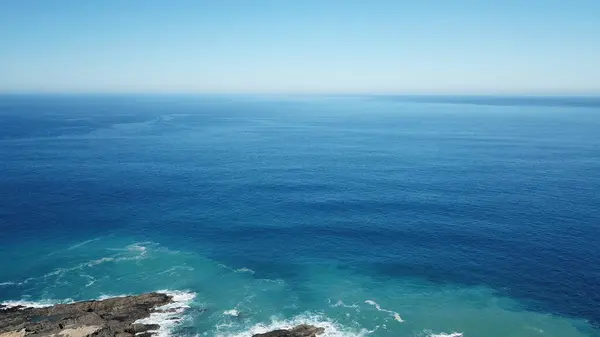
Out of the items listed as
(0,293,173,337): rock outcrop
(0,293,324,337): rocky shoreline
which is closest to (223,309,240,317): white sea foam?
(0,293,324,337): rocky shoreline

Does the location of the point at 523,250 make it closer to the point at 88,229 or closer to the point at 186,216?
the point at 186,216

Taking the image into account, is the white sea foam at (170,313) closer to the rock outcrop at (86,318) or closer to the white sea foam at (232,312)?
the rock outcrop at (86,318)

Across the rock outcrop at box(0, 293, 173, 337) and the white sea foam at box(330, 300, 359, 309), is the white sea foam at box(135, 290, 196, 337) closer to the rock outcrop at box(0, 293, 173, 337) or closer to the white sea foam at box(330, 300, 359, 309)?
the rock outcrop at box(0, 293, 173, 337)

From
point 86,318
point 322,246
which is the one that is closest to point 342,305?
point 322,246

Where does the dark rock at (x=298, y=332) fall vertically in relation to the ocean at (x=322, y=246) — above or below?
below

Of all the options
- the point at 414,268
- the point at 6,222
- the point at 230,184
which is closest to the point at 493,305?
the point at 414,268

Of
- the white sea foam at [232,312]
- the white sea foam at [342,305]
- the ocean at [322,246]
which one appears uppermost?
the ocean at [322,246]

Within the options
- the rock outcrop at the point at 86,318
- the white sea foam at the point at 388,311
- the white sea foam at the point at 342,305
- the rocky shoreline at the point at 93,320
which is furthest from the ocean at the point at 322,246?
the rock outcrop at the point at 86,318
